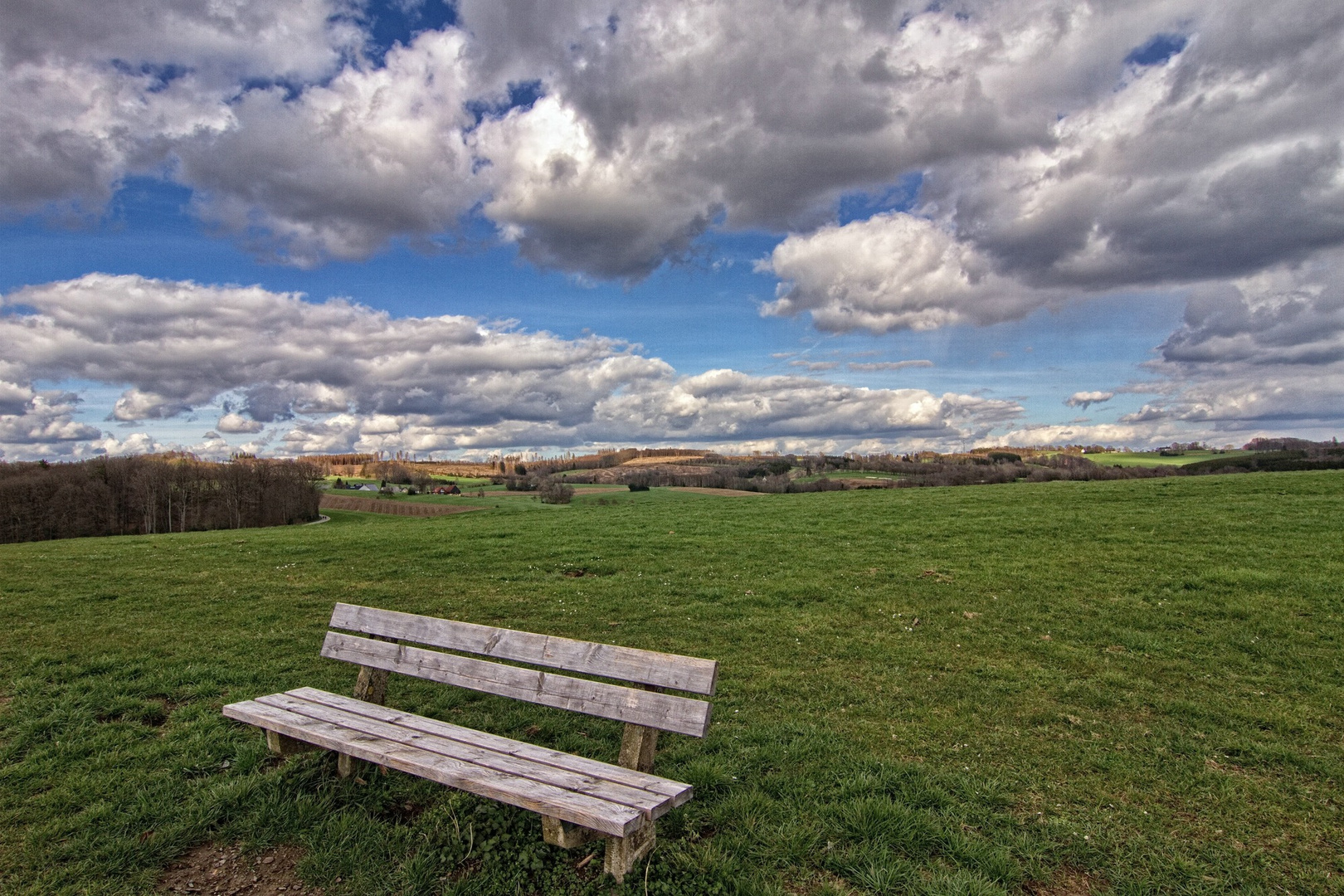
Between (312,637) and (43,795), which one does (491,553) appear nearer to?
(312,637)

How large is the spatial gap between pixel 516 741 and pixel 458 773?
934mm

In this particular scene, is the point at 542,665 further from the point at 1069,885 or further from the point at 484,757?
the point at 1069,885

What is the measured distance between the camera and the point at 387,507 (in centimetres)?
7412

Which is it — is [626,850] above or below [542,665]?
below

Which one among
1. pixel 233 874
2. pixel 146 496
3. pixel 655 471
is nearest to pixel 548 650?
pixel 233 874

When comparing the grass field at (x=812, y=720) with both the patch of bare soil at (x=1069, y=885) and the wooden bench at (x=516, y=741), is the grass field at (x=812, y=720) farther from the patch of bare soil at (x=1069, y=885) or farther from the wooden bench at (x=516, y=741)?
the wooden bench at (x=516, y=741)

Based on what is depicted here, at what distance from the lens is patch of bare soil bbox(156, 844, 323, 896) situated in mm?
4117

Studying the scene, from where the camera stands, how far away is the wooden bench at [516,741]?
3924 millimetres

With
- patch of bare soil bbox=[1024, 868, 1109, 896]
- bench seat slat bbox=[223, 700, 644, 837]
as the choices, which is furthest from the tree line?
patch of bare soil bbox=[1024, 868, 1109, 896]

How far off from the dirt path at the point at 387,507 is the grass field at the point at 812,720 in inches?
1913

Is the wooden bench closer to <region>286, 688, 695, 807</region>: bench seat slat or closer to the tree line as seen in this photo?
<region>286, 688, 695, 807</region>: bench seat slat

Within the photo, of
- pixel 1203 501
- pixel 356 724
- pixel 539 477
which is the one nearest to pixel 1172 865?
pixel 356 724

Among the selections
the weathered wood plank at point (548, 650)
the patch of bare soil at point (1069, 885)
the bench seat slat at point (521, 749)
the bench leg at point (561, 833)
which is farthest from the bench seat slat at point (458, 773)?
the patch of bare soil at point (1069, 885)

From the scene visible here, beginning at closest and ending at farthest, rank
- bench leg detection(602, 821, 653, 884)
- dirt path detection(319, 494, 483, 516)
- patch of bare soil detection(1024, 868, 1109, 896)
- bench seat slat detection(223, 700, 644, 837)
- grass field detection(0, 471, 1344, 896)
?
1. bench seat slat detection(223, 700, 644, 837)
2. bench leg detection(602, 821, 653, 884)
3. patch of bare soil detection(1024, 868, 1109, 896)
4. grass field detection(0, 471, 1344, 896)
5. dirt path detection(319, 494, 483, 516)
